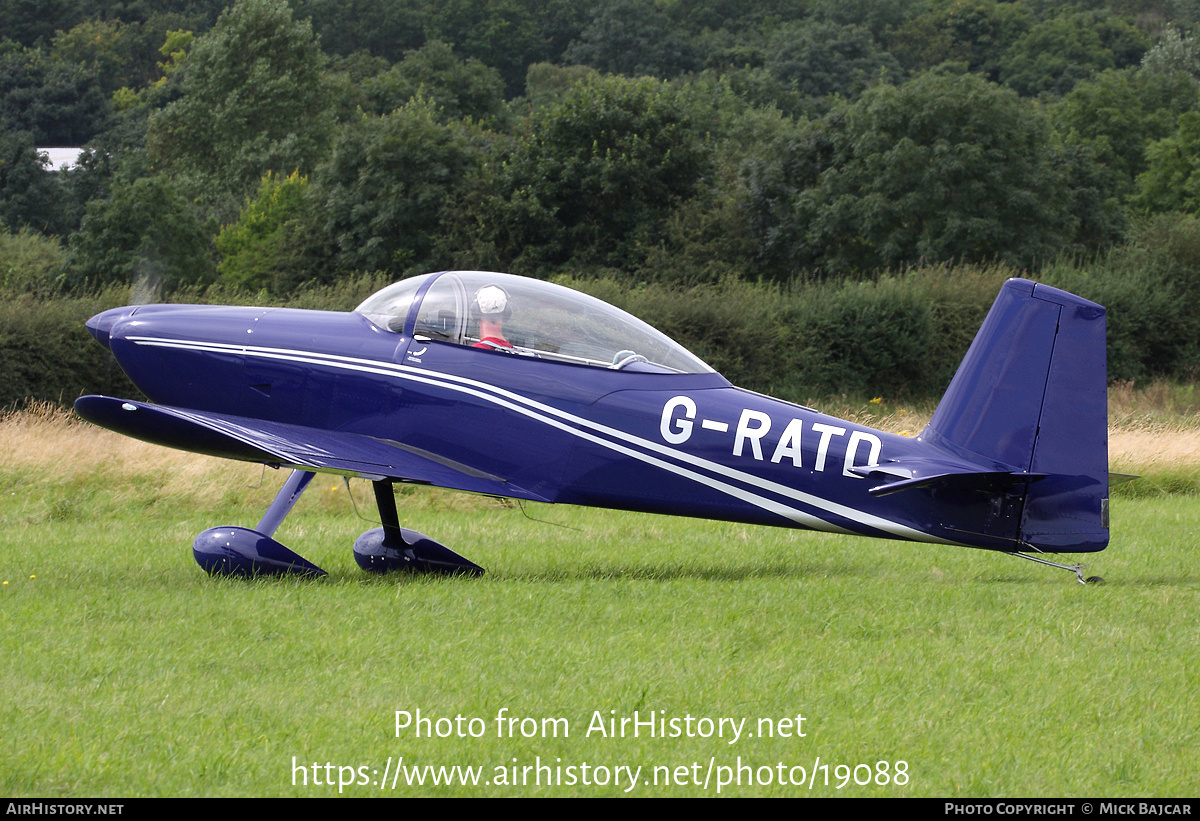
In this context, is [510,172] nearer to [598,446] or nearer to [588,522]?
[588,522]

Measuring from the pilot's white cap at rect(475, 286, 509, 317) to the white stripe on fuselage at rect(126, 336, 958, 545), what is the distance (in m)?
0.47

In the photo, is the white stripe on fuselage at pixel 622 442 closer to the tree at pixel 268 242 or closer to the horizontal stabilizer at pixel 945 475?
the horizontal stabilizer at pixel 945 475

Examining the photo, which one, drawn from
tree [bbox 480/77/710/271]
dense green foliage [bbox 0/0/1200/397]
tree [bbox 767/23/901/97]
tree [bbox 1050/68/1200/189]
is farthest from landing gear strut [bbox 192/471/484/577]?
tree [bbox 767/23/901/97]

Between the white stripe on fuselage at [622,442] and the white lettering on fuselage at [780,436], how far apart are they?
0.14 m

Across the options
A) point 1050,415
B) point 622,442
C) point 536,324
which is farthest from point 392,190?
point 1050,415

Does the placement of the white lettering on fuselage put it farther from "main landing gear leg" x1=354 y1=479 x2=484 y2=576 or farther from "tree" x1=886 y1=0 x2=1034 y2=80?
"tree" x1=886 y1=0 x2=1034 y2=80

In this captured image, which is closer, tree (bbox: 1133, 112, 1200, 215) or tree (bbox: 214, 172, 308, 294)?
tree (bbox: 214, 172, 308, 294)

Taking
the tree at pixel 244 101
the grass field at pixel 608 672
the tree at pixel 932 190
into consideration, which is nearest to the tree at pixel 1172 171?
the tree at pixel 932 190

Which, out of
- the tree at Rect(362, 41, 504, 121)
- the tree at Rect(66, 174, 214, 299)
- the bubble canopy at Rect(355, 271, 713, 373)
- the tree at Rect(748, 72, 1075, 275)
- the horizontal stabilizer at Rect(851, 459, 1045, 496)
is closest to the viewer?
the horizontal stabilizer at Rect(851, 459, 1045, 496)

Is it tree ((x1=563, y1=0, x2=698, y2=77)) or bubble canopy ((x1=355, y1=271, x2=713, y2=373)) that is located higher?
tree ((x1=563, y1=0, x2=698, y2=77))

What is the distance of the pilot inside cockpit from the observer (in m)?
7.30

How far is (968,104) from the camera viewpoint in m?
37.0

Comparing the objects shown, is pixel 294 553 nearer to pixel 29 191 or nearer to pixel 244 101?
pixel 244 101

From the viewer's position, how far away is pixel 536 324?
24.0 feet
